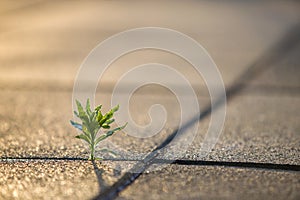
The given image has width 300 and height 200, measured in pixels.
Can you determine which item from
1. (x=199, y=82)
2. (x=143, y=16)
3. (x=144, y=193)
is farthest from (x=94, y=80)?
(x=143, y=16)

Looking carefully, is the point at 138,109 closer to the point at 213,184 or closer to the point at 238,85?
the point at 238,85

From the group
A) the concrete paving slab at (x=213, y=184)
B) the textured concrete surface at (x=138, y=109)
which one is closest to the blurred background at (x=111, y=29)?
the textured concrete surface at (x=138, y=109)

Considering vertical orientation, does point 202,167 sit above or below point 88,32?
below

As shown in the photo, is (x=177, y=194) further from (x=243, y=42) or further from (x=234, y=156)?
(x=243, y=42)

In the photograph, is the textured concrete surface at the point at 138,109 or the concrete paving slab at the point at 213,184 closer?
the concrete paving slab at the point at 213,184

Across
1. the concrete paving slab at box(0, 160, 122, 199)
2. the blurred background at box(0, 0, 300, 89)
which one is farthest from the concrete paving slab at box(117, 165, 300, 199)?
the blurred background at box(0, 0, 300, 89)

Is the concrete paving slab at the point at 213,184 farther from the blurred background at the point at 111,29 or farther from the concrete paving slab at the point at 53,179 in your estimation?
the blurred background at the point at 111,29

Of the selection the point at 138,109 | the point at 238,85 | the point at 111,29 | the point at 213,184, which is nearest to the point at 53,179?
the point at 213,184
